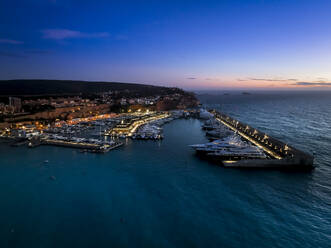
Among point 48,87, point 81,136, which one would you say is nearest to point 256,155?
point 81,136

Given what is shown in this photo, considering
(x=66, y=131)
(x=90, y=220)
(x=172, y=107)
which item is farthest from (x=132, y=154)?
(x=172, y=107)

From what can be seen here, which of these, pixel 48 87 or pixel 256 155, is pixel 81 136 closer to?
pixel 256 155

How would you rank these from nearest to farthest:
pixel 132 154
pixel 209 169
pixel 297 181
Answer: pixel 297 181 → pixel 209 169 → pixel 132 154

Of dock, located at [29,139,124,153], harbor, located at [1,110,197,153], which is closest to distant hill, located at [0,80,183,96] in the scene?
harbor, located at [1,110,197,153]

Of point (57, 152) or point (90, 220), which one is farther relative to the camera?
point (57, 152)

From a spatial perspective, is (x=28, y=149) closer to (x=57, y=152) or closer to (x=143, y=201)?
(x=57, y=152)

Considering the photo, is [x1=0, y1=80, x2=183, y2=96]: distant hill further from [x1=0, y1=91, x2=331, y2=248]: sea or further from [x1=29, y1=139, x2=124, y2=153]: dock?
[x1=0, y1=91, x2=331, y2=248]: sea

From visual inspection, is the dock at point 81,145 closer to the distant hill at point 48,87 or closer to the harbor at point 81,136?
the harbor at point 81,136

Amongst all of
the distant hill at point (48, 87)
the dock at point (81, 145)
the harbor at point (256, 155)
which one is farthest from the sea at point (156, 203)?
the distant hill at point (48, 87)
